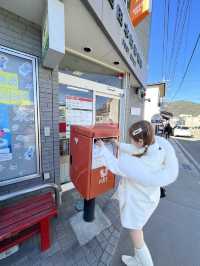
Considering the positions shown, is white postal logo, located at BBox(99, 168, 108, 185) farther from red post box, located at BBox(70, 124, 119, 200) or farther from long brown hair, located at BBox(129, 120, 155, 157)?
long brown hair, located at BBox(129, 120, 155, 157)

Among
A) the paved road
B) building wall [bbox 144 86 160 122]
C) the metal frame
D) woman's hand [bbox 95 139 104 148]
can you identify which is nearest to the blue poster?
the metal frame

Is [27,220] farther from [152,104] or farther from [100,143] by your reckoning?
[152,104]

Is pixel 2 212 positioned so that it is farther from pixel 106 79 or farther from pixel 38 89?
pixel 106 79

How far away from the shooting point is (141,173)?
3.53ft

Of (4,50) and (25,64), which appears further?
(25,64)

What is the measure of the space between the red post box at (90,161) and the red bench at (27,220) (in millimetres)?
464

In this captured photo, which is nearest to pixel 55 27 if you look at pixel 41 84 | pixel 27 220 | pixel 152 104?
pixel 41 84

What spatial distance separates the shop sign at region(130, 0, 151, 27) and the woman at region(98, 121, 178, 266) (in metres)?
3.64

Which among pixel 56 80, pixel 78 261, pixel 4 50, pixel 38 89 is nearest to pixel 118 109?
pixel 56 80

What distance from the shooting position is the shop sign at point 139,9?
3318mm

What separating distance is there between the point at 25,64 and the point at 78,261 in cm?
258

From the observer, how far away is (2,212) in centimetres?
157

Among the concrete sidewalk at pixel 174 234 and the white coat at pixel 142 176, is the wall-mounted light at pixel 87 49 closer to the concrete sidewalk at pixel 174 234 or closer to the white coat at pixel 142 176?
the white coat at pixel 142 176

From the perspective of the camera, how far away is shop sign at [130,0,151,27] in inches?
131
